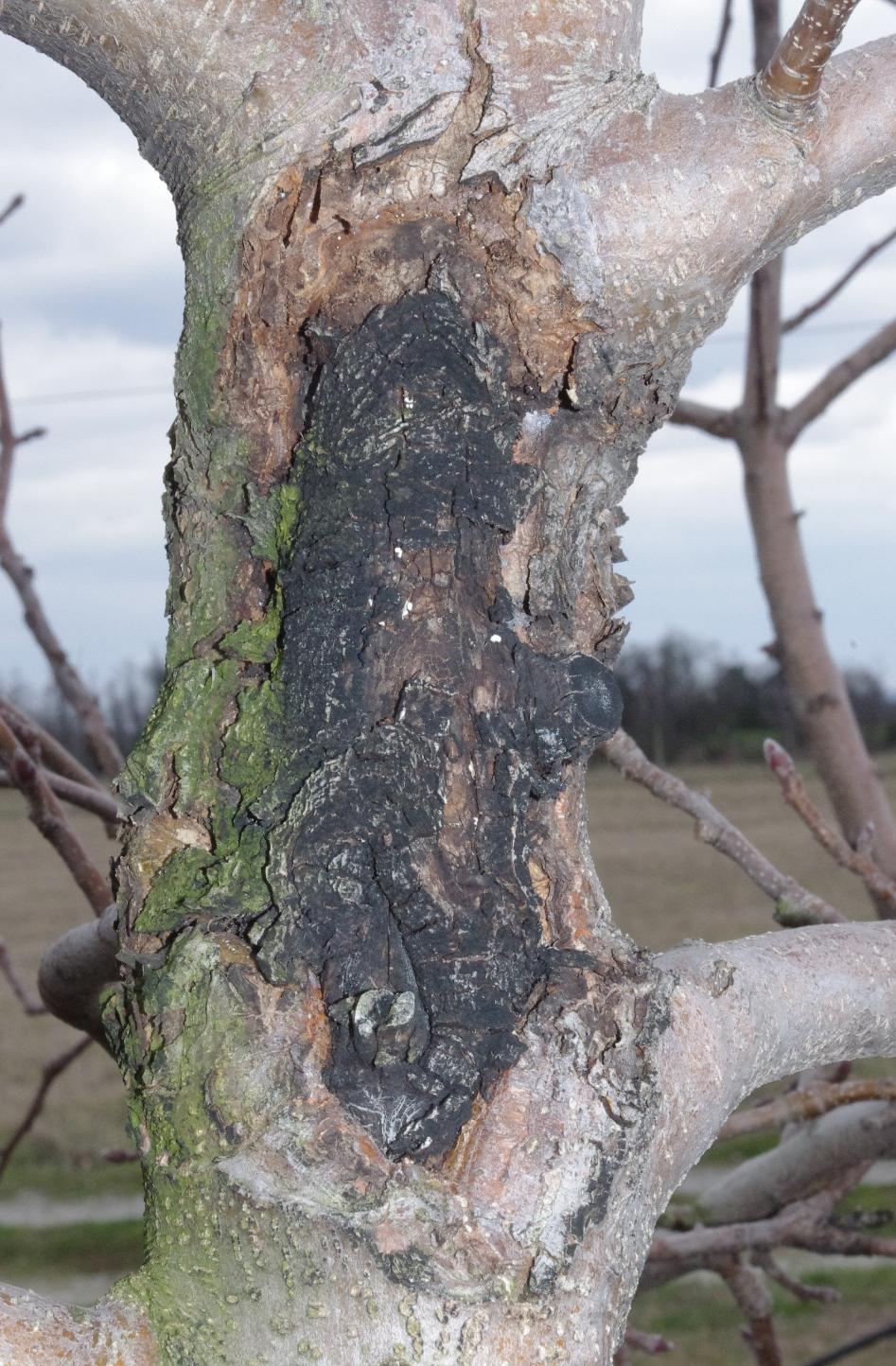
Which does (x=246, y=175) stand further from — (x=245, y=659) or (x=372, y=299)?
(x=245, y=659)

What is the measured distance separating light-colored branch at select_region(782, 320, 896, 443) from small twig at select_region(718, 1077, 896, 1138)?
717mm

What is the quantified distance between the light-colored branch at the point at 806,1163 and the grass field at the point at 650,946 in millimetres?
801

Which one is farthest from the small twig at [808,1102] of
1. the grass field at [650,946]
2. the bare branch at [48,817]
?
the grass field at [650,946]

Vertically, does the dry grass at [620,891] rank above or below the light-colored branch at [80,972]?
below

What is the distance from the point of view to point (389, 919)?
0.35 metres

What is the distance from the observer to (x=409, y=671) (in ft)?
1.18

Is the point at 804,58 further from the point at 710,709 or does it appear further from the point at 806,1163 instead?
the point at 710,709

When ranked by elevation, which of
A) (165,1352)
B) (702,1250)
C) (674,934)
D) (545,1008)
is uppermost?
(545,1008)

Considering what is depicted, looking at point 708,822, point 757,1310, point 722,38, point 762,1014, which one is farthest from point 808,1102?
point 722,38

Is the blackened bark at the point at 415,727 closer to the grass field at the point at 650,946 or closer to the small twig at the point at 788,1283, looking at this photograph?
the small twig at the point at 788,1283

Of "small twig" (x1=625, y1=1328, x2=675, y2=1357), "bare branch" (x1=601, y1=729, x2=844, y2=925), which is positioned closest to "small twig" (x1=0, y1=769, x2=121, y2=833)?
"bare branch" (x1=601, y1=729, x2=844, y2=925)

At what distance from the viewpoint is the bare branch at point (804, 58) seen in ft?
1.22

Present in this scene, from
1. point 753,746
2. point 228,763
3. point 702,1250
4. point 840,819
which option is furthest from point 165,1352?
point 753,746

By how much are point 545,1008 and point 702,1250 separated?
22.7 inches
